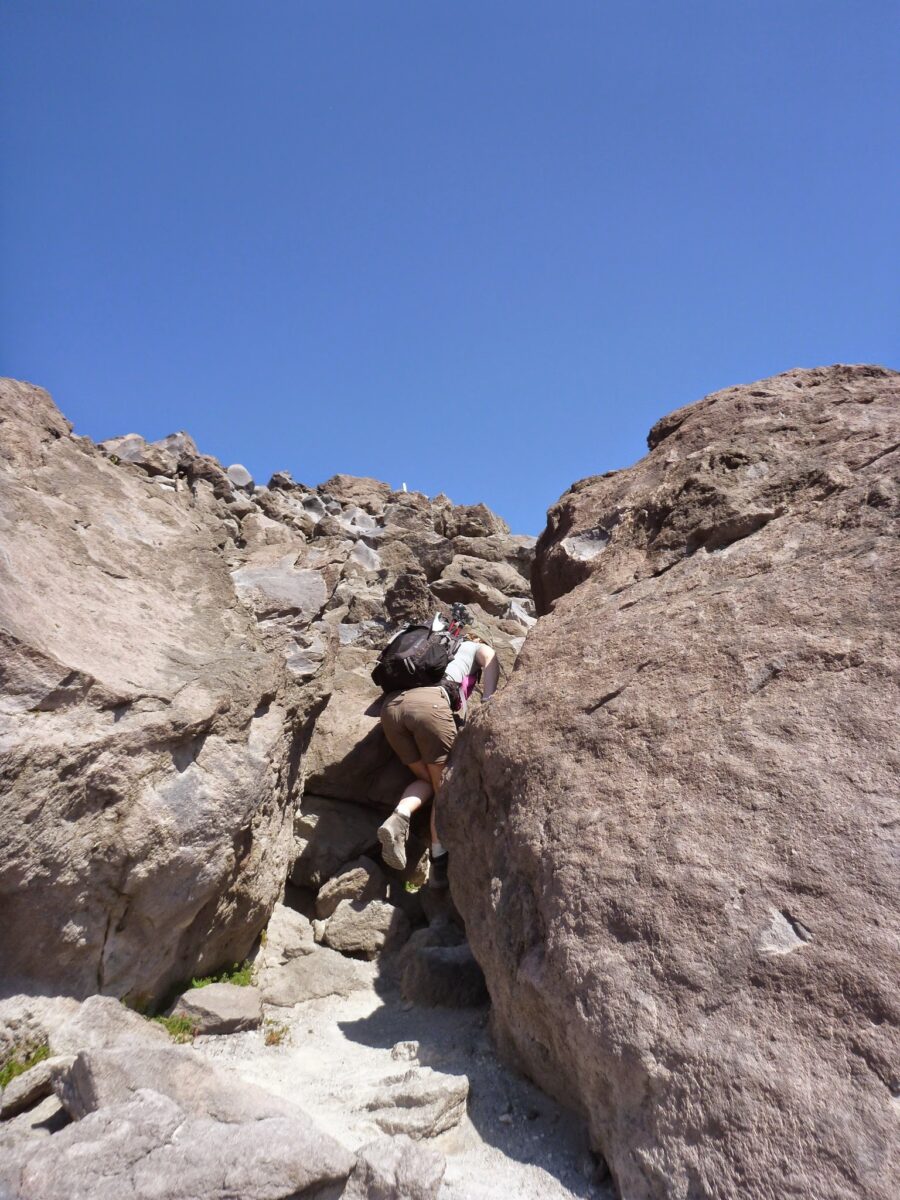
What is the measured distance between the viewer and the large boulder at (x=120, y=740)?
409 cm

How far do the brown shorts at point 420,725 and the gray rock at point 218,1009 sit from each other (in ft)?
8.07

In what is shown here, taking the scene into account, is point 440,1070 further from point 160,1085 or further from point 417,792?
point 417,792

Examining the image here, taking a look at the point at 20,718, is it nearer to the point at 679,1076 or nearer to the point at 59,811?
the point at 59,811

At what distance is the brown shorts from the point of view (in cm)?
674

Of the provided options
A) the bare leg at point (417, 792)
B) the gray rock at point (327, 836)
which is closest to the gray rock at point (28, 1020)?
the gray rock at point (327, 836)

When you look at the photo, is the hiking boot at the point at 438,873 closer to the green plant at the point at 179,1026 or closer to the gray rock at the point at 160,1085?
the green plant at the point at 179,1026

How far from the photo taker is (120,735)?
4531 millimetres

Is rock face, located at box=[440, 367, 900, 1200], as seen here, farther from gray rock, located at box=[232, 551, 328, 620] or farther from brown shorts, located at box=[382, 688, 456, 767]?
gray rock, located at box=[232, 551, 328, 620]

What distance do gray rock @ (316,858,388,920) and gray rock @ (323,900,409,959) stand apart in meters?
0.06

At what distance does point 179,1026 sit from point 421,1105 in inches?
64.6

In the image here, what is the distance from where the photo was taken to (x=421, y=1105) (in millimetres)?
3639

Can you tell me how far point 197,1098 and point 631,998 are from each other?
1.82 m

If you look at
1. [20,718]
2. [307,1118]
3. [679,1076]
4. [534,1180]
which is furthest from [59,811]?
[679,1076]

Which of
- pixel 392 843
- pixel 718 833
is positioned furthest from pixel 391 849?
pixel 718 833
